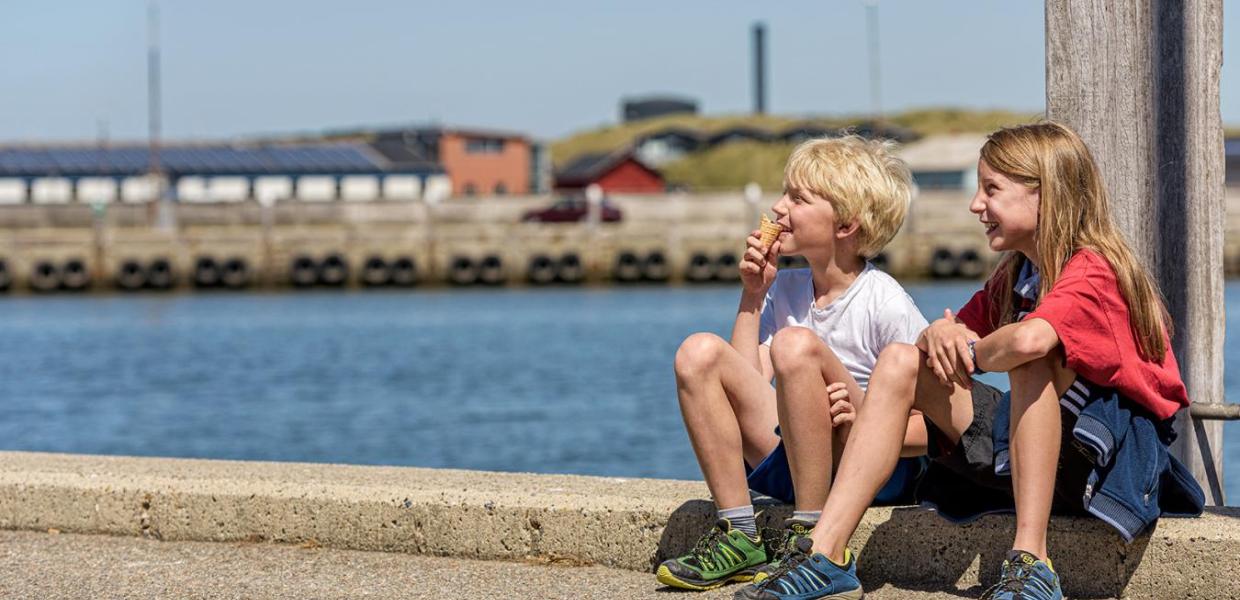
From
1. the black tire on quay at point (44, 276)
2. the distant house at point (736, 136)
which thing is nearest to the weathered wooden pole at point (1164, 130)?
the black tire on quay at point (44, 276)

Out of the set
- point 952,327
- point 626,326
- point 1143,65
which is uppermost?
point 1143,65

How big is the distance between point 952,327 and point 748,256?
0.65 metres

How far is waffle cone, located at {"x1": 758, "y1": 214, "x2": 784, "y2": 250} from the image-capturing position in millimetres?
4090

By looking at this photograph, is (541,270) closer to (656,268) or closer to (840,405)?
(656,268)

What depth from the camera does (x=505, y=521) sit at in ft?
14.6

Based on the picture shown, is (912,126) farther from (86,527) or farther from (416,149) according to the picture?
(86,527)

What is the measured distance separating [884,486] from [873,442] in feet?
1.51

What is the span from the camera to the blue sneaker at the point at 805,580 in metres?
3.60

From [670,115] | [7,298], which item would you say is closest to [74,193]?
[7,298]

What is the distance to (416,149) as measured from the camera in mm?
71688

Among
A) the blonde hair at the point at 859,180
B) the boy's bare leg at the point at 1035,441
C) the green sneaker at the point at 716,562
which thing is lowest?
the green sneaker at the point at 716,562

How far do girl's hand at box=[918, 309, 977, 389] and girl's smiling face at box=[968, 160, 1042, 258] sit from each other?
23 cm

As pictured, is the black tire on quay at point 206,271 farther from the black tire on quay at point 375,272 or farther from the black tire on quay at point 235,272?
the black tire on quay at point 375,272

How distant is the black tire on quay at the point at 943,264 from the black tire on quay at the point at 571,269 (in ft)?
29.8
